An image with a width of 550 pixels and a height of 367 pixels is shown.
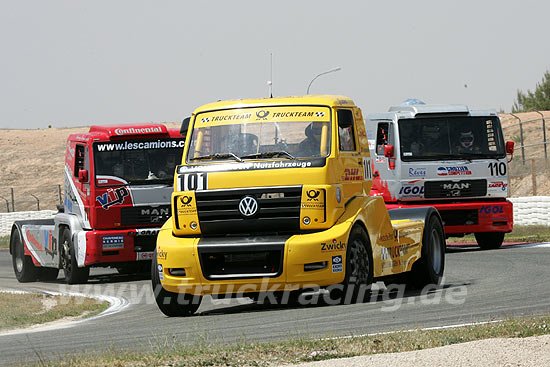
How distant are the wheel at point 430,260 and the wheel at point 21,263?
31.1 feet

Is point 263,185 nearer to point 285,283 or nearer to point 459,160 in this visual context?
point 285,283

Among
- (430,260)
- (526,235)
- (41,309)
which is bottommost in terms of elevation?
(526,235)

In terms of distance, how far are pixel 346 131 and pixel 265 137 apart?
1.00 meters

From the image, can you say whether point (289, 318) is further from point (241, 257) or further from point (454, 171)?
point (454, 171)

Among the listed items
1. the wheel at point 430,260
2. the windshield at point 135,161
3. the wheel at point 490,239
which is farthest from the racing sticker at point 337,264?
the wheel at point 490,239

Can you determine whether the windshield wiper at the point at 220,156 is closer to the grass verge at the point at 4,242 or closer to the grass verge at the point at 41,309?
the grass verge at the point at 41,309

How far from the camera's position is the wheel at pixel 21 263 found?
837 inches

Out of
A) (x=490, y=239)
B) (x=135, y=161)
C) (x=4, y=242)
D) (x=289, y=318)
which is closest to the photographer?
(x=289, y=318)

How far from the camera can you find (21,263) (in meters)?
21.5

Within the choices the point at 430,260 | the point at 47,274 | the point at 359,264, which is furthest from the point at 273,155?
the point at 47,274

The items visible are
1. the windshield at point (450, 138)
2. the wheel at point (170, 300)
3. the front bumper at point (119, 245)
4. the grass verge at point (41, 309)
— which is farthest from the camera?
the windshield at point (450, 138)

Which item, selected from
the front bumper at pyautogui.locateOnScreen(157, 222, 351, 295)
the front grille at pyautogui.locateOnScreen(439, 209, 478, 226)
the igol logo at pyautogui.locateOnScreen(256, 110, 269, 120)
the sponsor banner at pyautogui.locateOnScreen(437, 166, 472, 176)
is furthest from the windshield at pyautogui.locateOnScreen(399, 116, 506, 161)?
the front bumper at pyautogui.locateOnScreen(157, 222, 351, 295)

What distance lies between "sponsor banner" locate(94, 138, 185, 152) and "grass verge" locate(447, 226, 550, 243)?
372 inches

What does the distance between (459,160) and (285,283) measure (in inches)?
380
